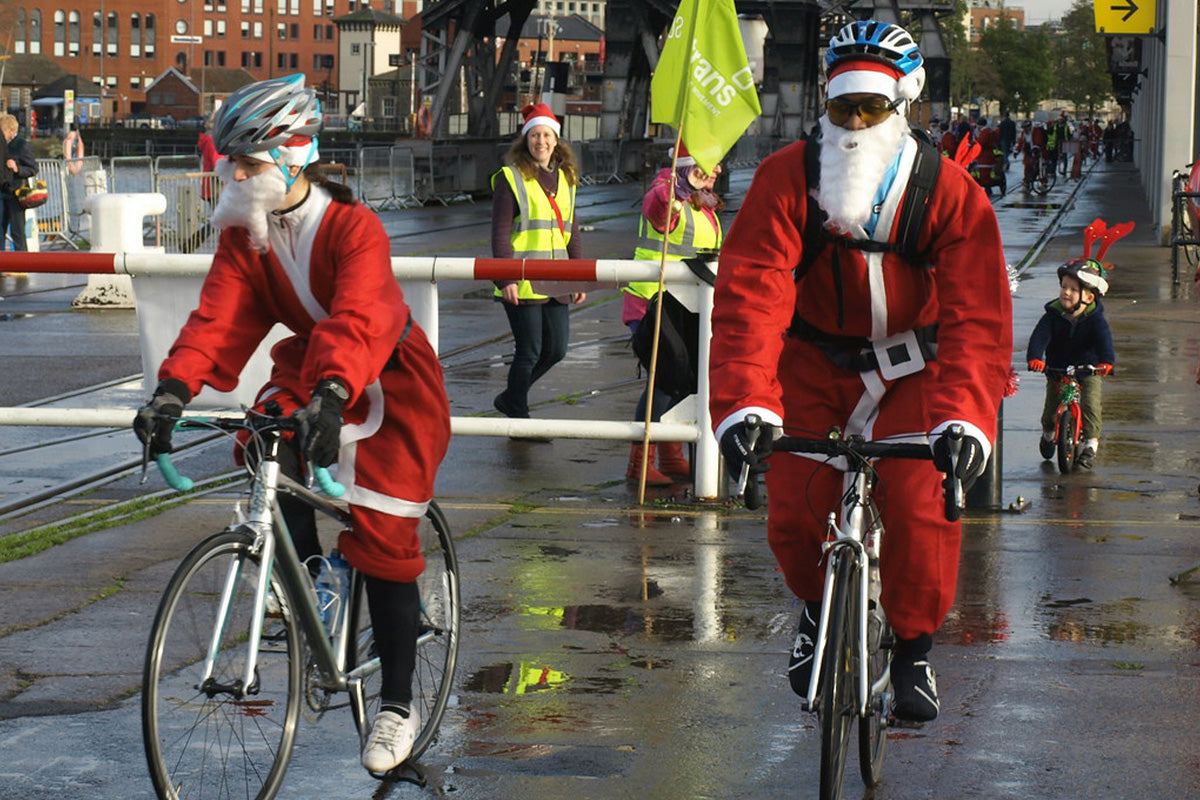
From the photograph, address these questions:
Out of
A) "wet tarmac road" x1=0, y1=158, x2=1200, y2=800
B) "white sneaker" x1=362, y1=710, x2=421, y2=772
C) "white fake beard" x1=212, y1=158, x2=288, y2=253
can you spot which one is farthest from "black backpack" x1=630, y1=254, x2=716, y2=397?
"white fake beard" x1=212, y1=158, x2=288, y2=253

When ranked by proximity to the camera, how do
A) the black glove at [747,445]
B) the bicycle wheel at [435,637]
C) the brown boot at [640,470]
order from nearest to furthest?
the black glove at [747,445]
the bicycle wheel at [435,637]
the brown boot at [640,470]

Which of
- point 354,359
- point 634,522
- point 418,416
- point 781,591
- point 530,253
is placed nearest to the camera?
point 354,359

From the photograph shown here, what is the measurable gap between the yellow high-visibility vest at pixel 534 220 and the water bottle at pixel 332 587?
5916 millimetres

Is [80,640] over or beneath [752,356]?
beneath

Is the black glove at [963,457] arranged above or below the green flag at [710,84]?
Answer: below

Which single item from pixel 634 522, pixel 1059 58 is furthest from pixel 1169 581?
pixel 1059 58

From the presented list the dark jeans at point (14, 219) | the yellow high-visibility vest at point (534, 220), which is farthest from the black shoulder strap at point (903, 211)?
the dark jeans at point (14, 219)

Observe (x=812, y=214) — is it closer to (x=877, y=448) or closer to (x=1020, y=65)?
→ (x=877, y=448)

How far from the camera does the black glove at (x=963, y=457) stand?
14.4ft

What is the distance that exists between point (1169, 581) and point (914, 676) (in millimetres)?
2867

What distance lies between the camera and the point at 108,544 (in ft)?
26.4

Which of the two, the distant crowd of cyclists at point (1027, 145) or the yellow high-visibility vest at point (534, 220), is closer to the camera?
the yellow high-visibility vest at point (534, 220)

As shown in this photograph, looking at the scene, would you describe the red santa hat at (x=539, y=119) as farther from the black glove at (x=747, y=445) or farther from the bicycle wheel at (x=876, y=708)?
the black glove at (x=747, y=445)

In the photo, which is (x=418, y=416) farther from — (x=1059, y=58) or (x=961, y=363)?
(x=1059, y=58)
